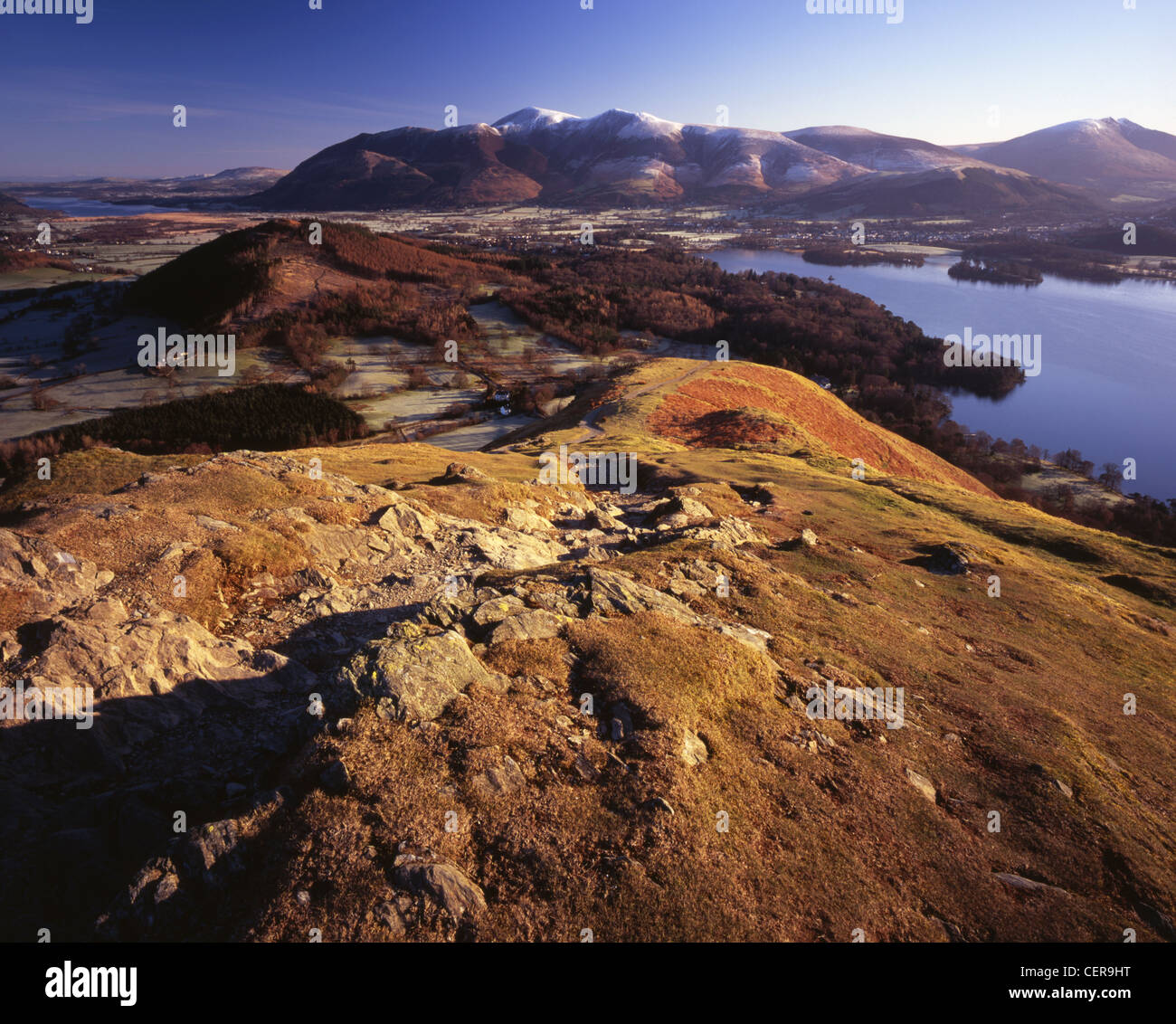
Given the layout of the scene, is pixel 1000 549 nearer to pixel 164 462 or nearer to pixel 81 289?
pixel 164 462

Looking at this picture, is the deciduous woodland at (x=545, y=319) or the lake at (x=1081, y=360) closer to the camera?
the deciduous woodland at (x=545, y=319)

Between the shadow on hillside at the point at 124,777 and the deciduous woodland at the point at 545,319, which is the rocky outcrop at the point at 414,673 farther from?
the deciduous woodland at the point at 545,319

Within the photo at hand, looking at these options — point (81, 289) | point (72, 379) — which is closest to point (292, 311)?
point (72, 379)

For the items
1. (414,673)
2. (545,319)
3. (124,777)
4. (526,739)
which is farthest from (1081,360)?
(124,777)

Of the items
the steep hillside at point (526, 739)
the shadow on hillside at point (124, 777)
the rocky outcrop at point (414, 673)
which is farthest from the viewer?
the rocky outcrop at point (414, 673)

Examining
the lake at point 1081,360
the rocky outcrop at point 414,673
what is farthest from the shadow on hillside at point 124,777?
the lake at point 1081,360

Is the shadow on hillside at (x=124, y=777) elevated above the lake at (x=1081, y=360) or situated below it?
below

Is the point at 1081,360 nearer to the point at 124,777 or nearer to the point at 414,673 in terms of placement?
the point at 414,673
